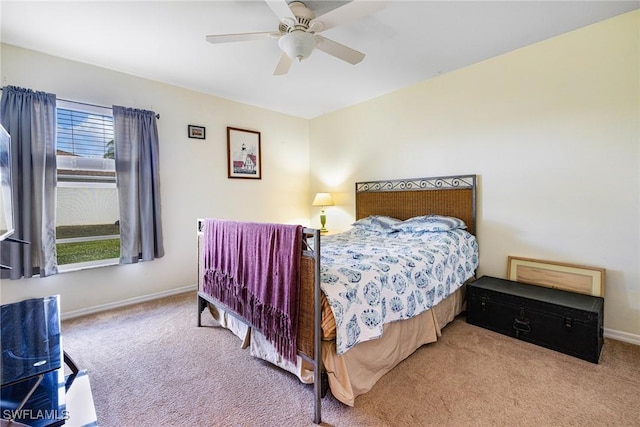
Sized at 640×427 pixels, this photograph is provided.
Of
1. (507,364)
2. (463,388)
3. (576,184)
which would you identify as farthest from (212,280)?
(576,184)

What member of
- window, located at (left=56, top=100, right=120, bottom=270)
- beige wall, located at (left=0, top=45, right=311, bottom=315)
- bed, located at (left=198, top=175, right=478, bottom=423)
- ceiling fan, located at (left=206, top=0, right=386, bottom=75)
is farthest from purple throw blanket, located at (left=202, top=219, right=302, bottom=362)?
window, located at (left=56, top=100, right=120, bottom=270)

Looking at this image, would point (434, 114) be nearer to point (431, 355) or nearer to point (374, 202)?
point (374, 202)

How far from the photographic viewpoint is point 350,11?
1703 millimetres

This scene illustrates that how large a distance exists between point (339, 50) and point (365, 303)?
1.85 m

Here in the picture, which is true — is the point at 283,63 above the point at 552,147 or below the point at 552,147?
above

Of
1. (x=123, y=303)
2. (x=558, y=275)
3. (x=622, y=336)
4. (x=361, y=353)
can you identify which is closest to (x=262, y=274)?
(x=361, y=353)

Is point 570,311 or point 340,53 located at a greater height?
point 340,53

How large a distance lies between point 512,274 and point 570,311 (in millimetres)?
721

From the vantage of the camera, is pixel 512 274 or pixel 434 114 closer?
pixel 512 274

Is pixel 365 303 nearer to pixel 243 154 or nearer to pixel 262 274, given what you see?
pixel 262 274

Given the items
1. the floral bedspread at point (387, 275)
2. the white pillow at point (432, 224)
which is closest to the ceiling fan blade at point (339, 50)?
the floral bedspread at point (387, 275)

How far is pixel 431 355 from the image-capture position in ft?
6.92

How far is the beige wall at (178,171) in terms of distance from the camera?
108 inches

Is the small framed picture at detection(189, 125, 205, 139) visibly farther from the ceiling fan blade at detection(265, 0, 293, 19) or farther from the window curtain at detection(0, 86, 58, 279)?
the ceiling fan blade at detection(265, 0, 293, 19)
